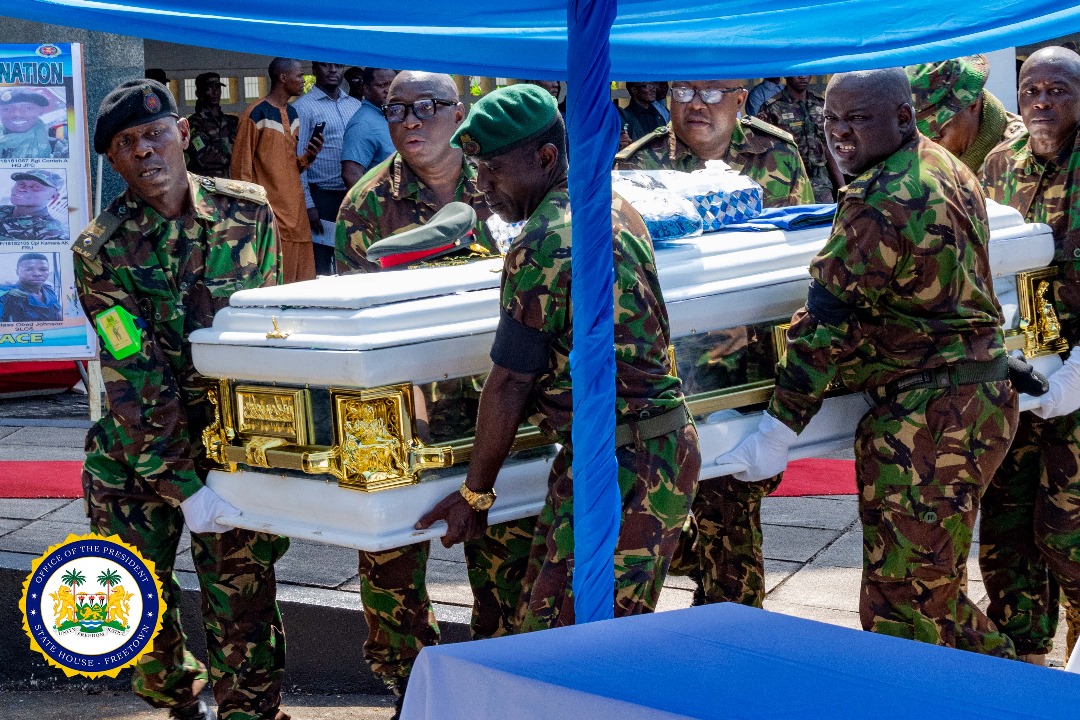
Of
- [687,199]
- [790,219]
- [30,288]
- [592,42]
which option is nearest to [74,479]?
[30,288]

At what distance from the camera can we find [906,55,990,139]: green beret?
4641mm

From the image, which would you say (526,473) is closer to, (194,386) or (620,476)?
(620,476)

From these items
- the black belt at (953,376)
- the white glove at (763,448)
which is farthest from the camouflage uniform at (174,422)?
the black belt at (953,376)

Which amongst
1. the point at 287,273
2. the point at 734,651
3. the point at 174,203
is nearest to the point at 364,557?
the point at 174,203

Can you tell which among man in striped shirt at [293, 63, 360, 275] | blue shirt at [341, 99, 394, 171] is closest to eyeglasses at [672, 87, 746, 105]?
blue shirt at [341, 99, 394, 171]

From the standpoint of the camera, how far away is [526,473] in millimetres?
3482

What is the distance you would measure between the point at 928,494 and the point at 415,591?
1.47m

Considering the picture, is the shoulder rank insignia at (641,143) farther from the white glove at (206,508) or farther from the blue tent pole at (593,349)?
the blue tent pole at (593,349)

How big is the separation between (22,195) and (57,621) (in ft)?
9.36

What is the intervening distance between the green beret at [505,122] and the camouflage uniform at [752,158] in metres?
2.12

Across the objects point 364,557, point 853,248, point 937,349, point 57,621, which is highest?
point 853,248

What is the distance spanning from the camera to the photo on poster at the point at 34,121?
6789mm

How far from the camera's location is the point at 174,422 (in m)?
3.80

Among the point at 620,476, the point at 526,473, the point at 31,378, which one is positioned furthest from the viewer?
the point at 31,378
